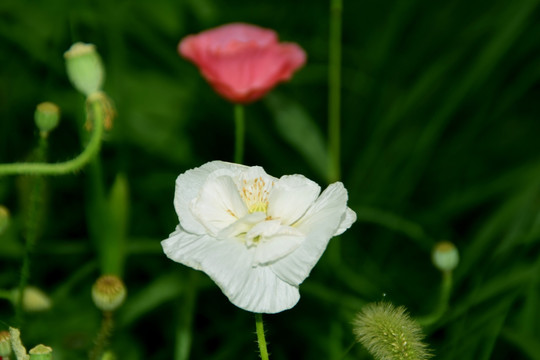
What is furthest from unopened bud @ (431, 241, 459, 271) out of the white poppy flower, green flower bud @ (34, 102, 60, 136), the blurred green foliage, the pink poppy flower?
green flower bud @ (34, 102, 60, 136)

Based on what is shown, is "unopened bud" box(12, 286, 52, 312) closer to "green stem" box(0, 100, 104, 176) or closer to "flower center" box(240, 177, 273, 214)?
"green stem" box(0, 100, 104, 176)

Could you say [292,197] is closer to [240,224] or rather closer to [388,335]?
[240,224]

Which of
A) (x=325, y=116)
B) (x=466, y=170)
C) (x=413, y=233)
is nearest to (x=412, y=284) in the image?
(x=413, y=233)

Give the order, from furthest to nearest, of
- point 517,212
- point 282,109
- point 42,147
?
1. point 282,109
2. point 517,212
3. point 42,147

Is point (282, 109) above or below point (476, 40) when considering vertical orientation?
below

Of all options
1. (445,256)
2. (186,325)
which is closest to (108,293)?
(186,325)

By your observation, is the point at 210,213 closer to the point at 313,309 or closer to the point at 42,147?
the point at 42,147

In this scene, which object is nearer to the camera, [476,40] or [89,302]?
[89,302]
